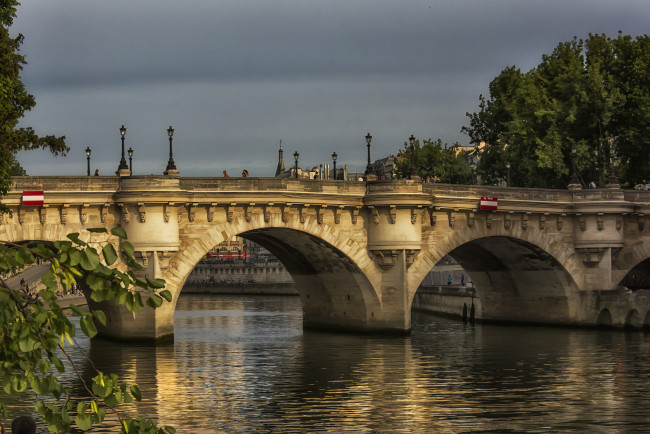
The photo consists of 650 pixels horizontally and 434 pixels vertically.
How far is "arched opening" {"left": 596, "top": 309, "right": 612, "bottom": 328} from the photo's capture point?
66.7 meters

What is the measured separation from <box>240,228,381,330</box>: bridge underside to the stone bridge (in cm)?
11

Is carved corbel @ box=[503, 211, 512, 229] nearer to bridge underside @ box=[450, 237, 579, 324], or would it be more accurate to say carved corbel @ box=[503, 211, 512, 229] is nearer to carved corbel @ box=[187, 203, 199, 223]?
bridge underside @ box=[450, 237, 579, 324]

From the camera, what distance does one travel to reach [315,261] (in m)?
64.7

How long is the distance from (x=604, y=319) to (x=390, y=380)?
2742cm

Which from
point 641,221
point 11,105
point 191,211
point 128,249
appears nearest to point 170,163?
point 191,211

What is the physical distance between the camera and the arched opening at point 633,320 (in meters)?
65.9

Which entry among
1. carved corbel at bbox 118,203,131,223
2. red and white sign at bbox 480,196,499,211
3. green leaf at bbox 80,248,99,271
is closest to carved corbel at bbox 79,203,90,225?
carved corbel at bbox 118,203,131,223

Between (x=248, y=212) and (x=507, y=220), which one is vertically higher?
(x=248, y=212)

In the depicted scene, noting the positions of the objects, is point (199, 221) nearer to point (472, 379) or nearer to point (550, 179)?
point (472, 379)

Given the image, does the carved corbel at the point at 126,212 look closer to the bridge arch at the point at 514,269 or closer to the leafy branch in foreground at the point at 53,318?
the bridge arch at the point at 514,269

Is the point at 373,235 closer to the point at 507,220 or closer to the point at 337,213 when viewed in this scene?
the point at 337,213

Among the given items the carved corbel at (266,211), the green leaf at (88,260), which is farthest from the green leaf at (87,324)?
the carved corbel at (266,211)

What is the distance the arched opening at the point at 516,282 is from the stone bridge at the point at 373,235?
9 centimetres

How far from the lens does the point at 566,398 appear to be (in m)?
38.2
